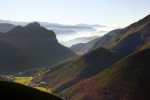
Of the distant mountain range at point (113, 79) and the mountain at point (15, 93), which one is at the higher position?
the mountain at point (15, 93)

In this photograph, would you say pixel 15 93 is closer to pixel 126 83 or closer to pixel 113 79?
pixel 126 83

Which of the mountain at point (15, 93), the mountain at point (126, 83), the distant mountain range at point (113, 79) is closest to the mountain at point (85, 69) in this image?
the distant mountain range at point (113, 79)

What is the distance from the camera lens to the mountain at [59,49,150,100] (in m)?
79.7

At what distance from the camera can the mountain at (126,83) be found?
79688 millimetres

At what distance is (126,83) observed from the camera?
89.1 meters

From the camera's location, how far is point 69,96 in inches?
4414

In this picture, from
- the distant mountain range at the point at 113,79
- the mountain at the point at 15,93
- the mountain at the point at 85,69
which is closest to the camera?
the mountain at the point at 15,93

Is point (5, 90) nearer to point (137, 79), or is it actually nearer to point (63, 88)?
point (137, 79)

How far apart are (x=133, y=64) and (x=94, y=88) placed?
148ft

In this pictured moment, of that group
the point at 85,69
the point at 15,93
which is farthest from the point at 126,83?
the point at 15,93

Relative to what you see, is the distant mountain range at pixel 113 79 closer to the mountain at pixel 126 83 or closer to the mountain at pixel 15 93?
the mountain at pixel 126 83

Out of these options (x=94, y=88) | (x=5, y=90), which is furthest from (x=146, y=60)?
(x=5, y=90)

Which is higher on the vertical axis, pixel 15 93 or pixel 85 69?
pixel 15 93

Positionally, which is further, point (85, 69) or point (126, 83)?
point (85, 69)
